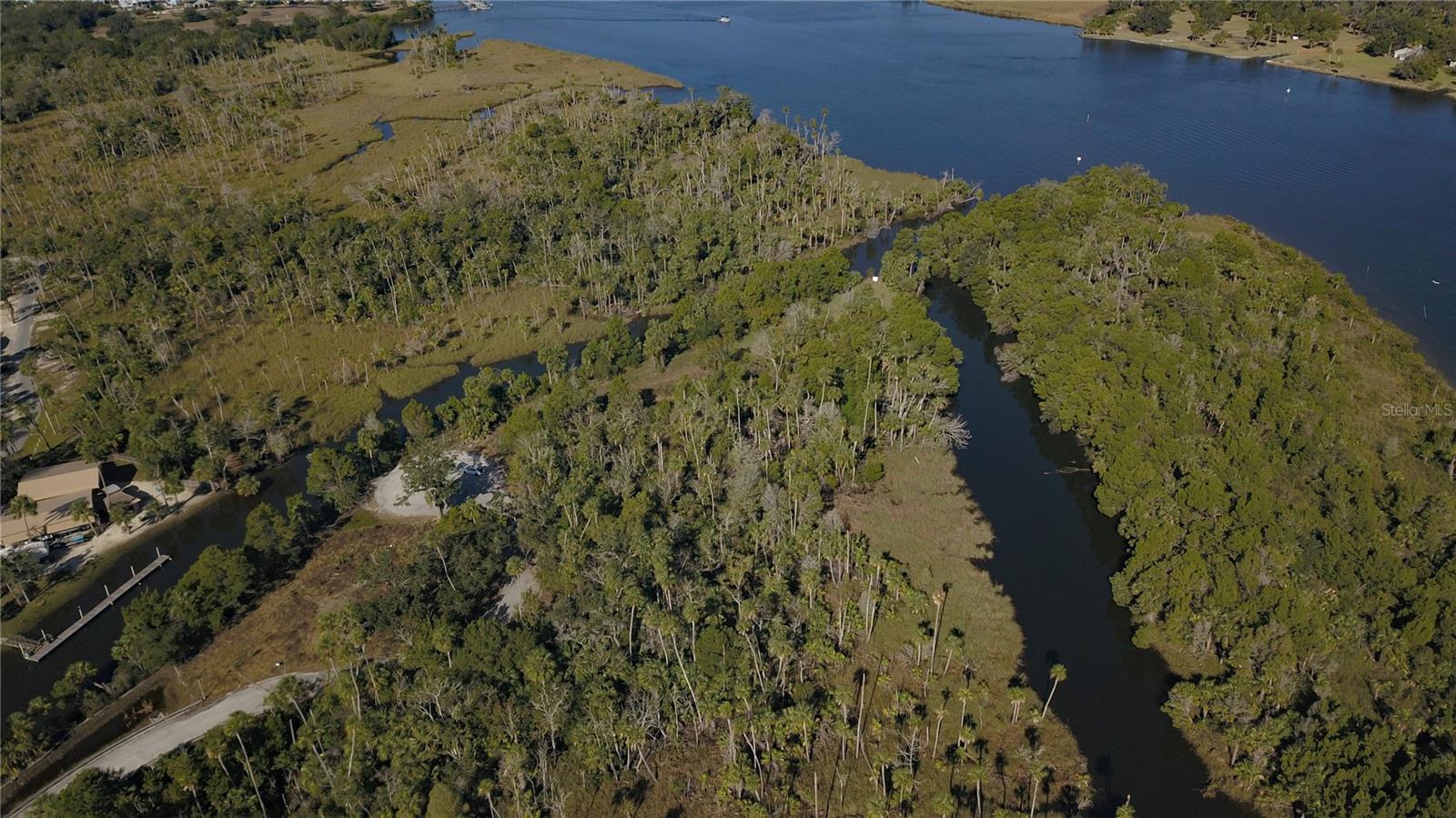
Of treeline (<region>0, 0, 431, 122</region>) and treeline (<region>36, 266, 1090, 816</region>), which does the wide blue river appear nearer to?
treeline (<region>36, 266, 1090, 816</region>)

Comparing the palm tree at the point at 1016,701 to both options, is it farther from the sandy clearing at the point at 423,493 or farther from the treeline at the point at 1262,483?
the sandy clearing at the point at 423,493

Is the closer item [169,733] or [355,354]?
[169,733]

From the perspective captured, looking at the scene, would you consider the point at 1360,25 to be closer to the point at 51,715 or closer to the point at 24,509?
the point at 24,509

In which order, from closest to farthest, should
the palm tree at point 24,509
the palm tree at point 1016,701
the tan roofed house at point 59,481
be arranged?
1. the palm tree at point 1016,701
2. the palm tree at point 24,509
3. the tan roofed house at point 59,481

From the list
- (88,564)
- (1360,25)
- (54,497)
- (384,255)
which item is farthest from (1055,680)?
(1360,25)

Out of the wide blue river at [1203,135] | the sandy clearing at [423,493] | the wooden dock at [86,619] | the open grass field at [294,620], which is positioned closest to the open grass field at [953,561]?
the sandy clearing at [423,493]

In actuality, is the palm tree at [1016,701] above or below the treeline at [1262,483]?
below
